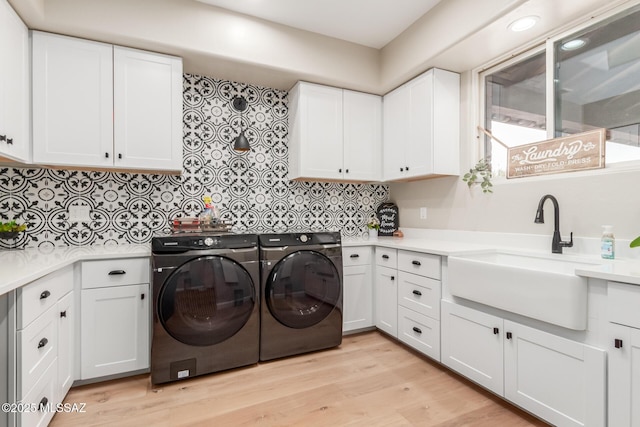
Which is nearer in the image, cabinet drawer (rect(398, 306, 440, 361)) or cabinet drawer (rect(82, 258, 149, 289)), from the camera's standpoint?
cabinet drawer (rect(82, 258, 149, 289))

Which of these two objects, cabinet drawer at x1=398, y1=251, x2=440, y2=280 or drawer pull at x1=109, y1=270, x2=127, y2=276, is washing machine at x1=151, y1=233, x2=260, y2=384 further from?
cabinet drawer at x1=398, y1=251, x2=440, y2=280

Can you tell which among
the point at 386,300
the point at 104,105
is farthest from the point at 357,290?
the point at 104,105

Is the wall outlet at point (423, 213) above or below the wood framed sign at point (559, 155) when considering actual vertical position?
below

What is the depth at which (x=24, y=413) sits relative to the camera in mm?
1382

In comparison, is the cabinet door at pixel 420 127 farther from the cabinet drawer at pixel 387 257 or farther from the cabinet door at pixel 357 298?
the cabinet door at pixel 357 298

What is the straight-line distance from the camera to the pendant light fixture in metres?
2.84

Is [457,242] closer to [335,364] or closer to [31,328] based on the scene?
[335,364]

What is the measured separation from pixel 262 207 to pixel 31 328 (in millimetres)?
1917

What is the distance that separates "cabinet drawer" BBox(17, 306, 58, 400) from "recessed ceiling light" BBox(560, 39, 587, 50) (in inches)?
136

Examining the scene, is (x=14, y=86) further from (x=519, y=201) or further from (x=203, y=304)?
(x=519, y=201)

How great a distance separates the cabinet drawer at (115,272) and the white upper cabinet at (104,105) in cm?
71

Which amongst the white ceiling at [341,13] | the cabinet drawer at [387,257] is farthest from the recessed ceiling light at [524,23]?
the cabinet drawer at [387,257]

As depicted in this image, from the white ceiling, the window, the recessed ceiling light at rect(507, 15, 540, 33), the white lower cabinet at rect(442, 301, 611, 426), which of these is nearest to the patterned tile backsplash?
the white ceiling

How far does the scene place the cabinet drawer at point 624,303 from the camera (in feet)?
4.25
